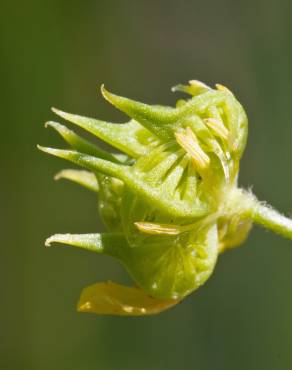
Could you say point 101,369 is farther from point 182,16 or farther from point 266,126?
point 182,16

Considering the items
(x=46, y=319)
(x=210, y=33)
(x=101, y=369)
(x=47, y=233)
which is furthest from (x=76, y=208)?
(x=210, y=33)

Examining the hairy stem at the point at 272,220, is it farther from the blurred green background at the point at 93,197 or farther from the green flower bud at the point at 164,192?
the blurred green background at the point at 93,197

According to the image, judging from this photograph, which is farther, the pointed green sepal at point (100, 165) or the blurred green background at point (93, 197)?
the blurred green background at point (93, 197)

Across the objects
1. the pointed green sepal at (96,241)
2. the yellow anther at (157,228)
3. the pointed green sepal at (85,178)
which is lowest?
the pointed green sepal at (96,241)

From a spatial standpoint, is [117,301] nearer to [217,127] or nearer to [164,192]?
[164,192]

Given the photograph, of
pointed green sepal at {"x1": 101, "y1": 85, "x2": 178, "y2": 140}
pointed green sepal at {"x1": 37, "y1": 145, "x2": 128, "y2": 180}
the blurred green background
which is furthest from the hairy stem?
the blurred green background

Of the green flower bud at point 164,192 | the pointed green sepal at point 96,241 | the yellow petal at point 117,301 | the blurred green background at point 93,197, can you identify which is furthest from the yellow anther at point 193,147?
the blurred green background at point 93,197
